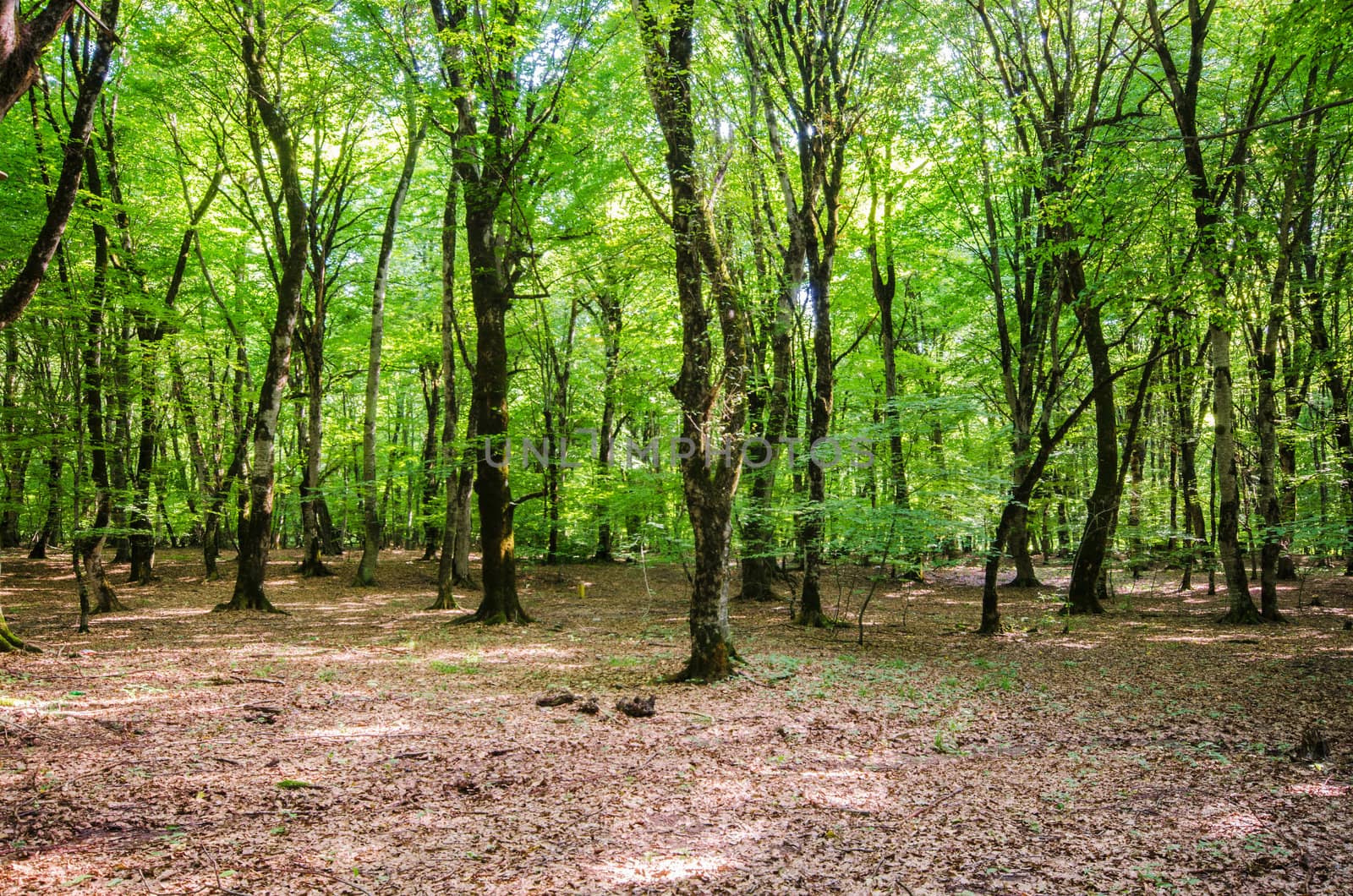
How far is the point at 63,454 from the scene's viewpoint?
Answer: 34.2ft

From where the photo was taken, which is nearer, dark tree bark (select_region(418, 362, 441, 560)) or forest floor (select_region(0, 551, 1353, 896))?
forest floor (select_region(0, 551, 1353, 896))

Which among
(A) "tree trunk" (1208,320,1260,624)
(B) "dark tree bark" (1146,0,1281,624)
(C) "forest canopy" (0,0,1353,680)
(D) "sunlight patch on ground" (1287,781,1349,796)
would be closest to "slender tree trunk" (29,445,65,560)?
(C) "forest canopy" (0,0,1353,680)

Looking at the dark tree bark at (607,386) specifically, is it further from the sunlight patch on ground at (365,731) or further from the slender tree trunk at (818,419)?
the sunlight patch on ground at (365,731)

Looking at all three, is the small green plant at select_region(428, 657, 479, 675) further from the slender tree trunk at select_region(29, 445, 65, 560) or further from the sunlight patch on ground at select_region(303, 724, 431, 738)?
the slender tree trunk at select_region(29, 445, 65, 560)

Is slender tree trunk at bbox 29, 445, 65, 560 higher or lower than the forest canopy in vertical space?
lower

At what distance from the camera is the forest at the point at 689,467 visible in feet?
12.6

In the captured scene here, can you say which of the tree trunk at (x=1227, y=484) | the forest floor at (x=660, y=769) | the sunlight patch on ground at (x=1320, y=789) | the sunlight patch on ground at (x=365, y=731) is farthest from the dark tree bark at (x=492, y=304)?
the tree trunk at (x=1227, y=484)

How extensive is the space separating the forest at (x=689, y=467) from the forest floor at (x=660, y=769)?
0.13 ft

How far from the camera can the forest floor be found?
10.7 feet

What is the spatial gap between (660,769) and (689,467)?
3036 millimetres

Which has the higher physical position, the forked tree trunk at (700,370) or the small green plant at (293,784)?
the forked tree trunk at (700,370)

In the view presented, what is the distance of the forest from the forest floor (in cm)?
4

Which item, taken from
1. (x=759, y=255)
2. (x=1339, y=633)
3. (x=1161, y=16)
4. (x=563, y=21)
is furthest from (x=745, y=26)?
(x=1339, y=633)

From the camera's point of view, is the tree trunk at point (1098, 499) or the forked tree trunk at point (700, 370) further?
the tree trunk at point (1098, 499)
